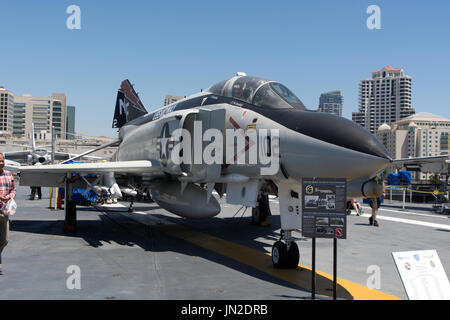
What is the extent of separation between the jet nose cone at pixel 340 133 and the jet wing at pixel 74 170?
16.9ft

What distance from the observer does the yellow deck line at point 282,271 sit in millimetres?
5805

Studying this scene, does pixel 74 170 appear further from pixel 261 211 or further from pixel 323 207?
pixel 323 207

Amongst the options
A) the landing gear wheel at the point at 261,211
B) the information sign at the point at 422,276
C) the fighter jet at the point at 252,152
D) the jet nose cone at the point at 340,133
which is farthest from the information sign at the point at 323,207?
the landing gear wheel at the point at 261,211

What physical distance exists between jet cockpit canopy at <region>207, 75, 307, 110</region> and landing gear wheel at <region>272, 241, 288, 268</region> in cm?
270

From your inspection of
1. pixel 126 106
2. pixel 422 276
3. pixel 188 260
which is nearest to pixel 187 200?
pixel 188 260

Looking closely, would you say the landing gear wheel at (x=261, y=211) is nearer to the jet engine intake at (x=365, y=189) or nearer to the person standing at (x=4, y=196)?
the jet engine intake at (x=365, y=189)

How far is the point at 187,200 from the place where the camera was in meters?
10.4

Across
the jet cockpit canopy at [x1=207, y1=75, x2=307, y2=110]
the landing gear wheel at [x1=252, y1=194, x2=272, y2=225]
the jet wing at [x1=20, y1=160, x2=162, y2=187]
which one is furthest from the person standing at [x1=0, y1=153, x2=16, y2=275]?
the landing gear wheel at [x1=252, y1=194, x2=272, y2=225]

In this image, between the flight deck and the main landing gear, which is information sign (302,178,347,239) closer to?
the flight deck

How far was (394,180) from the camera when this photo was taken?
96.3ft

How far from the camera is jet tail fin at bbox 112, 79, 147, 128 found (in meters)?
17.5

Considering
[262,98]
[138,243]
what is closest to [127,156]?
[138,243]

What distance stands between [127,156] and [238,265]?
23.6ft
